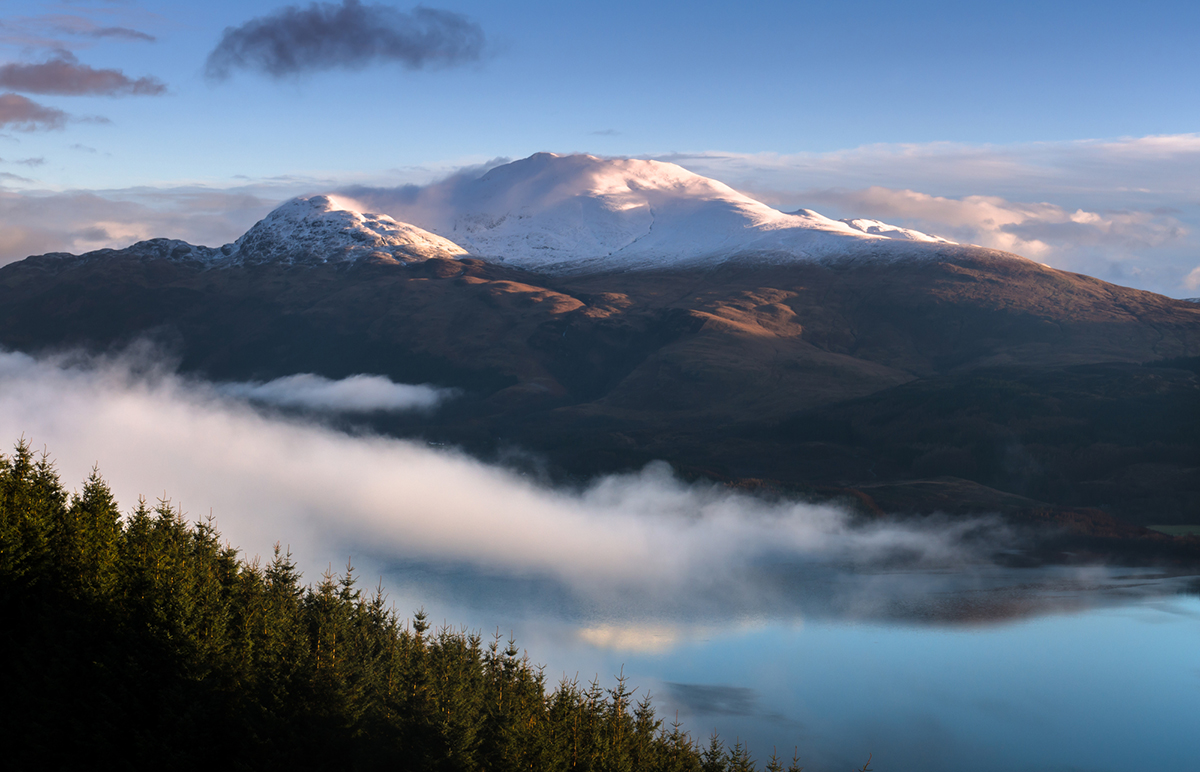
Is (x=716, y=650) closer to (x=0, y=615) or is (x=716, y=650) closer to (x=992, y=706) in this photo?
(x=992, y=706)

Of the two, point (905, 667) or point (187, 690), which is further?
point (905, 667)

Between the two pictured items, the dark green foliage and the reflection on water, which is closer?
the dark green foliage

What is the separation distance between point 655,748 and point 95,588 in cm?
3555

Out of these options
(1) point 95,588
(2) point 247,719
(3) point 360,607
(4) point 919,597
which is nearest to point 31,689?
(1) point 95,588

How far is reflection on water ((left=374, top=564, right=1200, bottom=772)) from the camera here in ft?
386

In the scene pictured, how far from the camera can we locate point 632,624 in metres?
173

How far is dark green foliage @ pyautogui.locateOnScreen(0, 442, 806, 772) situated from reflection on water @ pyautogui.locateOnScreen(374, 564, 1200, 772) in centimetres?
6168

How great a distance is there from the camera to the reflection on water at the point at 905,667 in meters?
118

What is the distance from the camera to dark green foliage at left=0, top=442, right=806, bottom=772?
47.3 meters

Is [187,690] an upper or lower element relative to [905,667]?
upper

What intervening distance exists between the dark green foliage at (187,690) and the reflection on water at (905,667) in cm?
A: 6168

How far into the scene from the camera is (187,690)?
48.3 m

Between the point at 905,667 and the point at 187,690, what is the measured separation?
121 metres

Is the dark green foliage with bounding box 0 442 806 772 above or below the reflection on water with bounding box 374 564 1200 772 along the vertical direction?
above
